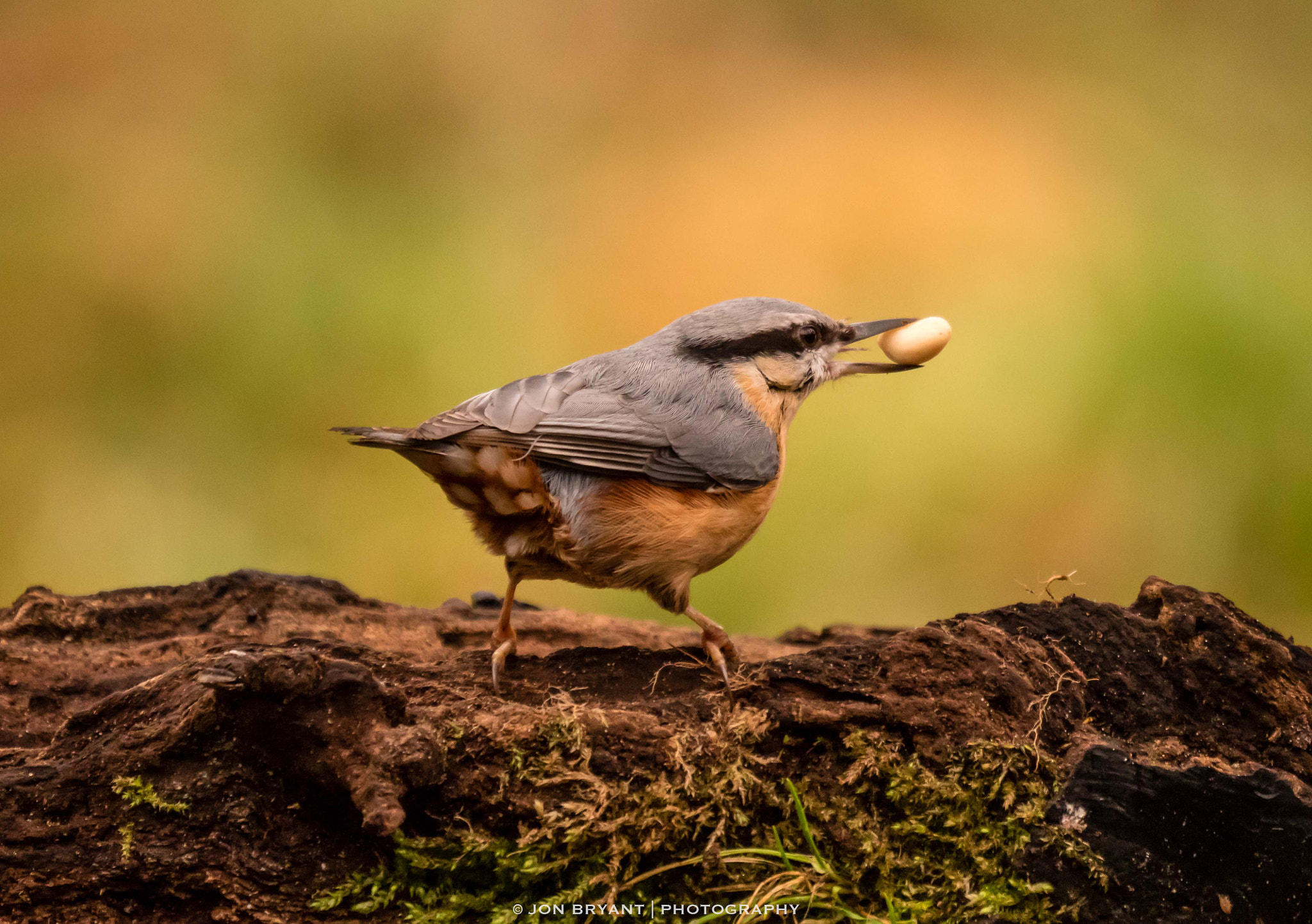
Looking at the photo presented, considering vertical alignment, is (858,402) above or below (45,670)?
above

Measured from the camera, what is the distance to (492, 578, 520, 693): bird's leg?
296 centimetres

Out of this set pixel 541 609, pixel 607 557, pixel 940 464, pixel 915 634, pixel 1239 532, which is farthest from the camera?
pixel 940 464

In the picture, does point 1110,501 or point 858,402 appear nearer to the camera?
point 1110,501

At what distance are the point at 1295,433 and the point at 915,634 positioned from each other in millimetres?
3248

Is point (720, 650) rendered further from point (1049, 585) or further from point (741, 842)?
point (1049, 585)

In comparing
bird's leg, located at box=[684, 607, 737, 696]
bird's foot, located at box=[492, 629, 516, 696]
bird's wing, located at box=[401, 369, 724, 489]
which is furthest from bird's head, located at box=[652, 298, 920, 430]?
bird's foot, located at box=[492, 629, 516, 696]

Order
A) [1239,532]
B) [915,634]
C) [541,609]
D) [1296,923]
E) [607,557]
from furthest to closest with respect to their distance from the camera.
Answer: [1239,532] < [541,609] < [607,557] < [915,634] < [1296,923]

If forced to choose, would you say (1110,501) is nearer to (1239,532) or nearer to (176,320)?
(1239,532)

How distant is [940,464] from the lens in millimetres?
4906

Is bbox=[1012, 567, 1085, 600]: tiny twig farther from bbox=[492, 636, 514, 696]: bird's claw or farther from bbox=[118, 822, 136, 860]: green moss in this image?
bbox=[118, 822, 136, 860]: green moss

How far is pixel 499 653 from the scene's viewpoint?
2.99m

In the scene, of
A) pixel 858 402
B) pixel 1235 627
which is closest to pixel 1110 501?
pixel 858 402

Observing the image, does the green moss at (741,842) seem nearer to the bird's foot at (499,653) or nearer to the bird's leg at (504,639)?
the bird's foot at (499,653)

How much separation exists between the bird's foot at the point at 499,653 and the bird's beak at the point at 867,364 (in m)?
1.45
